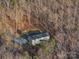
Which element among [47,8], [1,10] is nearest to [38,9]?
[47,8]

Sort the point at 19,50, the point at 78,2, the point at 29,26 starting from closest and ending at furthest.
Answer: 1. the point at 19,50
2. the point at 29,26
3. the point at 78,2

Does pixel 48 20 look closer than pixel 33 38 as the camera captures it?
No

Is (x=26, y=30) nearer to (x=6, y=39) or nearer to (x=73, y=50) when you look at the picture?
(x=6, y=39)

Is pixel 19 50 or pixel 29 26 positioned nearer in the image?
pixel 19 50

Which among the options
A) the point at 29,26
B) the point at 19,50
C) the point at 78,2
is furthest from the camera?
the point at 78,2

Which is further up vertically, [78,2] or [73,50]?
[78,2]
